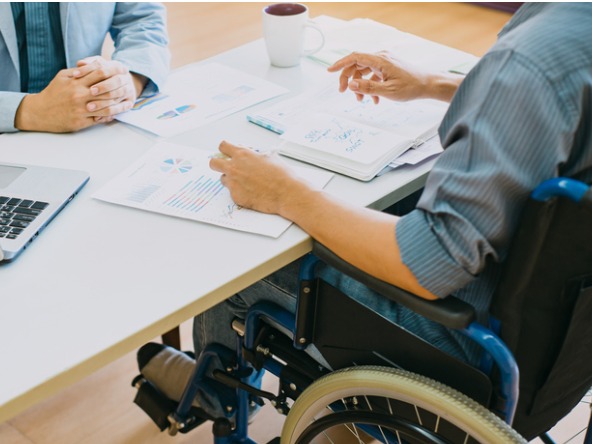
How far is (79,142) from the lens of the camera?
49.1 inches

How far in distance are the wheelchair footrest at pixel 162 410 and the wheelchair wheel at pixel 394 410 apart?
16.1 inches

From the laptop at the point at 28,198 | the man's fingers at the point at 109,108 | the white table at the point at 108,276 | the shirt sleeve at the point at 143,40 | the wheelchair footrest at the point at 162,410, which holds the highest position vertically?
the shirt sleeve at the point at 143,40

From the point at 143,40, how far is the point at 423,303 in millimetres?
952

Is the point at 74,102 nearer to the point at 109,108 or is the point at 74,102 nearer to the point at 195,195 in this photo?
the point at 109,108

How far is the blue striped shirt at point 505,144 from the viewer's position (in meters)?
0.78

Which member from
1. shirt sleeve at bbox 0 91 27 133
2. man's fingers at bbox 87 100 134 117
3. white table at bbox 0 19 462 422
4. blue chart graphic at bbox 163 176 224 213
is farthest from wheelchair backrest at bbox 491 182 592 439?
shirt sleeve at bbox 0 91 27 133

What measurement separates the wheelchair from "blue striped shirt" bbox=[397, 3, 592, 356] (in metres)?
0.04

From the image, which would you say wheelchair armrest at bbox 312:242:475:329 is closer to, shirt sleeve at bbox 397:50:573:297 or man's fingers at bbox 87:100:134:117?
shirt sleeve at bbox 397:50:573:297

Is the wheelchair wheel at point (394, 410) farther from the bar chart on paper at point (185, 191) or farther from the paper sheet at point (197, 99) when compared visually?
the paper sheet at point (197, 99)

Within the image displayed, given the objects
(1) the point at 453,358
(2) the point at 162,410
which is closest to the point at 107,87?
(2) the point at 162,410

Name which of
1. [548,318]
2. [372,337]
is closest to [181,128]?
[372,337]

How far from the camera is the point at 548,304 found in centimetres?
88

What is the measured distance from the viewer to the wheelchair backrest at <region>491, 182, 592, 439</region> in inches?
31.7

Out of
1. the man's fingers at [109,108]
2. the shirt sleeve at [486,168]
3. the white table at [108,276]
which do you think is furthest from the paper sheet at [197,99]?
the shirt sleeve at [486,168]
